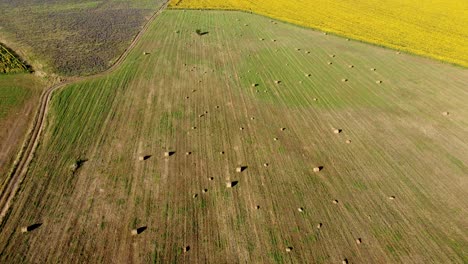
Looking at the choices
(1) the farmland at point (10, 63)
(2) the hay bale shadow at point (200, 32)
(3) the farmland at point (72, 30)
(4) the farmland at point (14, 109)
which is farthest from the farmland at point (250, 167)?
(2) the hay bale shadow at point (200, 32)

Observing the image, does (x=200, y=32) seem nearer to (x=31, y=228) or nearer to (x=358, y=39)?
(x=358, y=39)

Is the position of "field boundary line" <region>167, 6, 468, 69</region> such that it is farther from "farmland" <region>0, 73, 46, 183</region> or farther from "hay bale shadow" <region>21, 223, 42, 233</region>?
"hay bale shadow" <region>21, 223, 42, 233</region>

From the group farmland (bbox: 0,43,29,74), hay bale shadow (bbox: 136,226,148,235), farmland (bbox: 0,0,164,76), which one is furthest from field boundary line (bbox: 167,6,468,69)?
hay bale shadow (bbox: 136,226,148,235)

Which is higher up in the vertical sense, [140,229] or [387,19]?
[387,19]

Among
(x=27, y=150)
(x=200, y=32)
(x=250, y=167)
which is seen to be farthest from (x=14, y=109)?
(x=200, y=32)

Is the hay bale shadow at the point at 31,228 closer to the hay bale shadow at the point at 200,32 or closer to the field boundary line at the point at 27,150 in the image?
the field boundary line at the point at 27,150

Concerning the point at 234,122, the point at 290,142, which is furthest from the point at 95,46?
the point at 290,142
